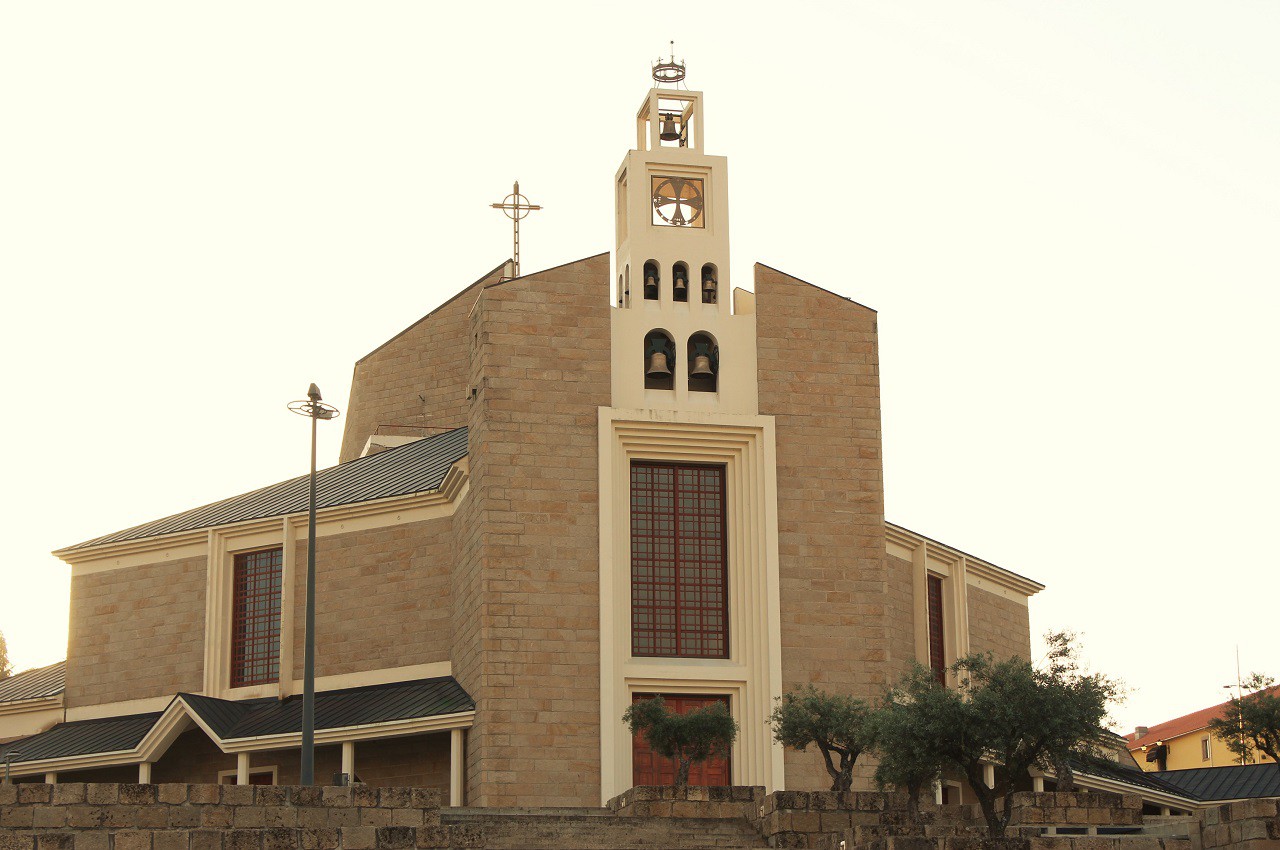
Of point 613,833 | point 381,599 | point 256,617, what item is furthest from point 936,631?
point 613,833

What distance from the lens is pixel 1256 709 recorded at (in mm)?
38188

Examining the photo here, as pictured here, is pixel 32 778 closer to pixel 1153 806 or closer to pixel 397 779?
pixel 397 779

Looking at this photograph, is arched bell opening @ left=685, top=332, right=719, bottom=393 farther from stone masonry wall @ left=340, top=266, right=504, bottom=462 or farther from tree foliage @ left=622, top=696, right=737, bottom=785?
stone masonry wall @ left=340, top=266, right=504, bottom=462

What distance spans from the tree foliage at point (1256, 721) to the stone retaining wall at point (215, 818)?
2237cm

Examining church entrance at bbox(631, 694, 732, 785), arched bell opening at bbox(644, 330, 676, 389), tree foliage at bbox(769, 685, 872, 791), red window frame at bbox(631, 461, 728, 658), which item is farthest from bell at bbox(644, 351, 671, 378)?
tree foliage at bbox(769, 685, 872, 791)

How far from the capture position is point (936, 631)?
1505 inches

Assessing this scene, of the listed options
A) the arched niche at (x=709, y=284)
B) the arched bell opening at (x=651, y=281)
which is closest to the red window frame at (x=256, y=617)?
the arched bell opening at (x=651, y=281)

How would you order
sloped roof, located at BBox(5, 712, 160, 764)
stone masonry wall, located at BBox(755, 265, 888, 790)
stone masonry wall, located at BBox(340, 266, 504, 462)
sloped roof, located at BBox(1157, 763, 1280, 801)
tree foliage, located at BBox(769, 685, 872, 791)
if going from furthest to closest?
stone masonry wall, located at BBox(340, 266, 504, 462) → sloped roof, located at BBox(1157, 763, 1280, 801) → sloped roof, located at BBox(5, 712, 160, 764) → stone masonry wall, located at BBox(755, 265, 888, 790) → tree foliage, located at BBox(769, 685, 872, 791)

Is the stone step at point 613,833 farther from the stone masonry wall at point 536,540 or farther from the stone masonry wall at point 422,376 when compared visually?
the stone masonry wall at point 422,376

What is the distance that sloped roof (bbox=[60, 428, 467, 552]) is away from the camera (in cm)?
3603

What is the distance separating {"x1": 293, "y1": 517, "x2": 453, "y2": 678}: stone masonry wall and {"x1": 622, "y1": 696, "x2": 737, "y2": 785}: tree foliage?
5.57m

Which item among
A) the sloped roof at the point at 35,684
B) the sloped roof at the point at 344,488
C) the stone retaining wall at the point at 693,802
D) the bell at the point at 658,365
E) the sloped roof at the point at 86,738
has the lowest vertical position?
the stone retaining wall at the point at 693,802

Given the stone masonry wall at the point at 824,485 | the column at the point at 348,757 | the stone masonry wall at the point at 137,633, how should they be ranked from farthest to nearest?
the stone masonry wall at the point at 137,633 → the stone masonry wall at the point at 824,485 → the column at the point at 348,757

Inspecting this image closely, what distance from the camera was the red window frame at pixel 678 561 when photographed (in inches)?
1282
